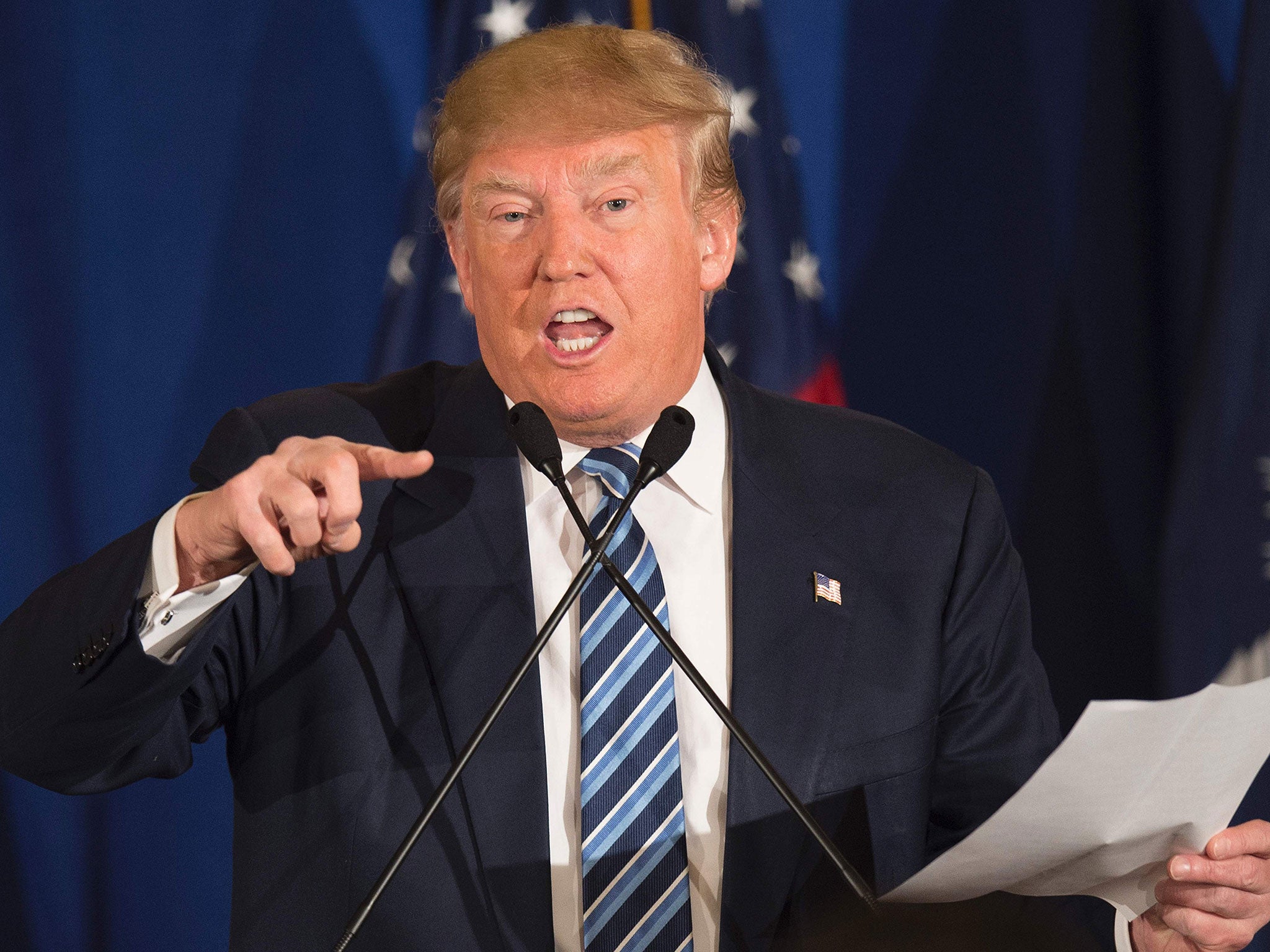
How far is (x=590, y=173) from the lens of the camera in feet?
5.34

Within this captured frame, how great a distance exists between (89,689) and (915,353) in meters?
1.89

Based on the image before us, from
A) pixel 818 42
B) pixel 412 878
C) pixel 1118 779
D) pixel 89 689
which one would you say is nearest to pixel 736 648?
pixel 412 878

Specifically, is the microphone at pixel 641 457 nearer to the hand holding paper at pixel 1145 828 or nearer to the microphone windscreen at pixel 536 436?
the microphone windscreen at pixel 536 436

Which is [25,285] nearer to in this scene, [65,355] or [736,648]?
[65,355]

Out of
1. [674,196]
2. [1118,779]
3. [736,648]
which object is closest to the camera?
[1118,779]

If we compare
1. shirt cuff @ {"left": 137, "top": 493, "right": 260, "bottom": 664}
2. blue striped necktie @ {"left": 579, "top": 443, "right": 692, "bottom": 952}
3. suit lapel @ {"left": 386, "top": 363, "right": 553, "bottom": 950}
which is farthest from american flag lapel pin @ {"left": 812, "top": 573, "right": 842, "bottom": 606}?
shirt cuff @ {"left": 137, "top": 493, "right": 260, "bottom": 664}

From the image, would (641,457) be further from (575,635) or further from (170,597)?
(170,597)

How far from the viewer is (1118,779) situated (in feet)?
3.50

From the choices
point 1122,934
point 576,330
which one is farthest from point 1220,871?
point 576,330

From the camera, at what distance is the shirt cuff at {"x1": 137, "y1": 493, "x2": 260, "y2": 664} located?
1250mm

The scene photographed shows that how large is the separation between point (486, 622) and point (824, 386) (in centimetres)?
118

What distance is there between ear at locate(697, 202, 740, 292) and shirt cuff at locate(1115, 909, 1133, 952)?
976 millimetres

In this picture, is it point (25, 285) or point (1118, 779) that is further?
point (25, 285)

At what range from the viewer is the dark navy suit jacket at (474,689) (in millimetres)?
1438
